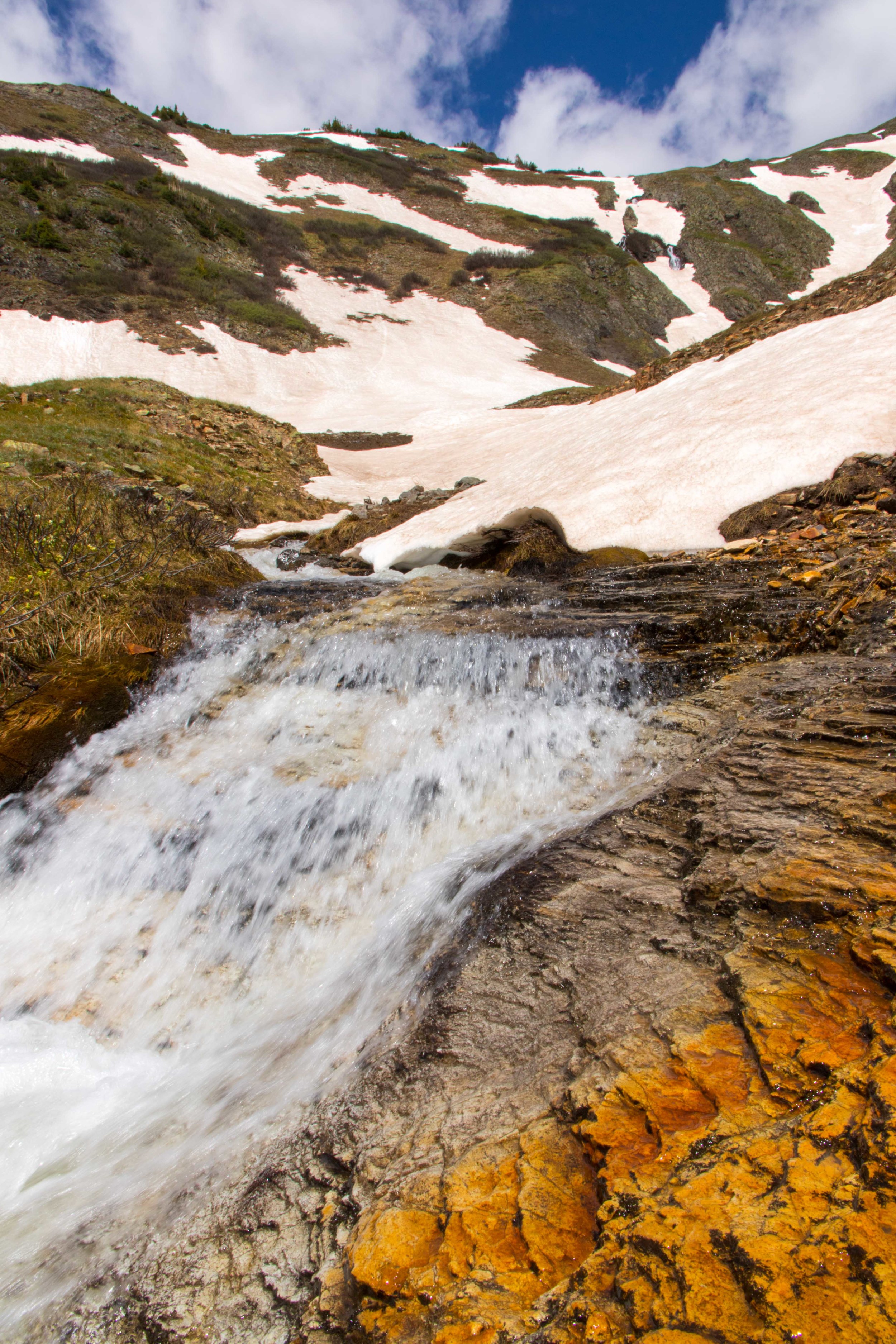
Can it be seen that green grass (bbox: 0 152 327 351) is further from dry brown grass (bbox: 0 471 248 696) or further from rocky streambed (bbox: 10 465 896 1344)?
rocky streambed (bbox: 10 465 896 1344)

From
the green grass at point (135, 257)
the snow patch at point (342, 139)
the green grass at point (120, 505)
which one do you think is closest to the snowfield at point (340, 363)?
the green grass at point (135, 257)

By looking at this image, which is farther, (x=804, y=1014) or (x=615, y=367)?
(x=615, y=367)

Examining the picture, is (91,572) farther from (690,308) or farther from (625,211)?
(625,211)

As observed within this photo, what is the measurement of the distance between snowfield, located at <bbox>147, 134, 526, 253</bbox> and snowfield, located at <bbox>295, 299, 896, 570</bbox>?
39.4 meters

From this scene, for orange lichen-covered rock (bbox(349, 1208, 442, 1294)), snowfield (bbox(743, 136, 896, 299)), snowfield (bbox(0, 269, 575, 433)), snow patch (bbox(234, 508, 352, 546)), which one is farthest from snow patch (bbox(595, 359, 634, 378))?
orange lichen-covered rock (bbox(349, 1208, 442, 1294))

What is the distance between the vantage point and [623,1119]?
1.35m

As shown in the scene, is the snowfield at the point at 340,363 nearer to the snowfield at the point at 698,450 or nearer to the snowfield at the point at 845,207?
the snowfield at the point at 698,450

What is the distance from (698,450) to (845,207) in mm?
67363

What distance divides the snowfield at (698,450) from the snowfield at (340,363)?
36.7 ft

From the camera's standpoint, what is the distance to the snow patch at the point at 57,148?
29.3 meters

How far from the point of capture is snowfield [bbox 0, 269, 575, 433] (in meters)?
19.3

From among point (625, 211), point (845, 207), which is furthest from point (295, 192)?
point (845, 207)

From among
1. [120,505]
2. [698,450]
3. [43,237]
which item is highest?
[43,237]

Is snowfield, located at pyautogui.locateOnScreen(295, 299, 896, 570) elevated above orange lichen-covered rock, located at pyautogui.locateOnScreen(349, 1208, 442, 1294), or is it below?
above
